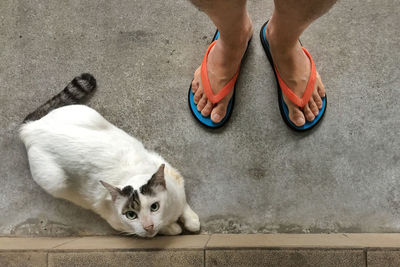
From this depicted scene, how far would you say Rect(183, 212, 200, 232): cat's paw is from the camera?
4.57ft

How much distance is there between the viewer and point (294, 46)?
4.25 feet

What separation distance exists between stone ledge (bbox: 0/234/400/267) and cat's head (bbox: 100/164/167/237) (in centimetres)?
17

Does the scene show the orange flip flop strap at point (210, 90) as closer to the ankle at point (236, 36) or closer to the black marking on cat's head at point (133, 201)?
the ankle at point (236, 36)

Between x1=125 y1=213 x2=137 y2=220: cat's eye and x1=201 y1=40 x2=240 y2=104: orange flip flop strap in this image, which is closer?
x1=125 y1=213 x2=137 y2=220: cat's eye

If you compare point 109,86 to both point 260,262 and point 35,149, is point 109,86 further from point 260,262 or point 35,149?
point 260,262

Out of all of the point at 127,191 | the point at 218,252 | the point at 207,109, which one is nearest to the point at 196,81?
the point at 207,109

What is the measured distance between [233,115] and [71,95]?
0.76 metres

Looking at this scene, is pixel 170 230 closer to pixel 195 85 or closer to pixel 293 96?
pixel 195 85

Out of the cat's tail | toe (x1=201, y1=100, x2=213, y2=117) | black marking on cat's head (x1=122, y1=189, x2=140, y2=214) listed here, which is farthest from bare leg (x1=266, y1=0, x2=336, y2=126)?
the cat's tail

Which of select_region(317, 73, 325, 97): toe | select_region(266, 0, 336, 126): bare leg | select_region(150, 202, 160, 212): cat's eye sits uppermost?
select_region(266, 0, 336, 126): bare leg

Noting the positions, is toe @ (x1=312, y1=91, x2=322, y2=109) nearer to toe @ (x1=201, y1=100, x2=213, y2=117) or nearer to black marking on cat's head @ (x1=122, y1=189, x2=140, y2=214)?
toe @ (x1=201, y1=100, x2=213, y2=117)

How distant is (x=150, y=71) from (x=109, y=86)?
0.71ft

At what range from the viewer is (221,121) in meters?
1.50

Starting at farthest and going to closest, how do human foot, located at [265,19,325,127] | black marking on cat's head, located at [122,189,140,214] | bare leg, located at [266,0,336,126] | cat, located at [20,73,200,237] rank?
1. human foot, located at [265,19,325,127]
2. cat, located at [20,73,200,237]
3. black marking on cat's head, located at [122,189,140,214]
4. bare leg, located at [266,0,336,126]
